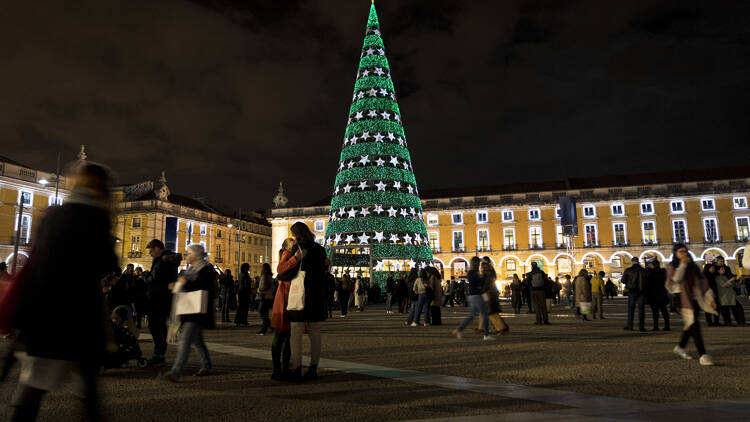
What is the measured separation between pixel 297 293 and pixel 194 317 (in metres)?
1.16

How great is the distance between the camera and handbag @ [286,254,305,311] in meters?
5.15

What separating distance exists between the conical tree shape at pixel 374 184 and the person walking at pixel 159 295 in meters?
14.1

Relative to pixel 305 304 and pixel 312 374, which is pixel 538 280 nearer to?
pixel 312 374

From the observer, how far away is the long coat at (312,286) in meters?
5.23

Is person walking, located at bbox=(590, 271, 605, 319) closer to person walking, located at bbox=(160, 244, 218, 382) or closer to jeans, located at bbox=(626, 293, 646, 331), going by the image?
jeans, located at bbox=(626, 293, 646, 331)

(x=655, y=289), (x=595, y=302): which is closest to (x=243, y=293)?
(x=655, y=289)

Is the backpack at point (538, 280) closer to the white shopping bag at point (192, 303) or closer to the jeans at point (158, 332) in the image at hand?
the jeans at point (158, 332)

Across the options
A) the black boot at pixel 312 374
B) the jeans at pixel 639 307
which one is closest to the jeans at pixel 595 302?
the jeans at pixel 639 307

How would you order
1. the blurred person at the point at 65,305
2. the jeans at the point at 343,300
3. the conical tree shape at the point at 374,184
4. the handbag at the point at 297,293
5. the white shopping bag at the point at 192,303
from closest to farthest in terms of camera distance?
the blurred person at the point at 65,305 < the handbag at the point at 297,293 < the white shopping bag at the point at 192,303 < the jeans at the point at 343,300 < the conical tree shape at the point at 374,184

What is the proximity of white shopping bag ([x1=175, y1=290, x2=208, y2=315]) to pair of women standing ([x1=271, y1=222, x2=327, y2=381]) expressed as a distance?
770mm

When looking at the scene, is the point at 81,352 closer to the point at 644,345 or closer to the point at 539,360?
the point at 539,360

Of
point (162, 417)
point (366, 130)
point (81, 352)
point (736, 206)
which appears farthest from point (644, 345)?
point (736, 206)

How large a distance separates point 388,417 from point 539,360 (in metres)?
3.42

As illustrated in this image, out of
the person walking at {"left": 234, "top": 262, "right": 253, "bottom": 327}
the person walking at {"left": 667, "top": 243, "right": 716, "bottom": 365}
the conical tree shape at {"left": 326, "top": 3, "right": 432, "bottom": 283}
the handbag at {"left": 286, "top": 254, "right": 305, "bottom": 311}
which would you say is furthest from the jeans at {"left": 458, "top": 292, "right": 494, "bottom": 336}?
the conical tree shape at {"left": 326, "top": 3, "right": 432, "bottom": 283}
